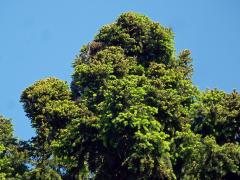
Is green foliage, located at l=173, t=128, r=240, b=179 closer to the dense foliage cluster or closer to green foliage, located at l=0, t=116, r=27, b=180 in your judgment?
the dense foliage cluster

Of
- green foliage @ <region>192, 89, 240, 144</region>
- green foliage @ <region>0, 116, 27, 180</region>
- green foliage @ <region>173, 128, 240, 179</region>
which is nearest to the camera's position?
green foliage @ <region>173, 128, 240, 179</region>

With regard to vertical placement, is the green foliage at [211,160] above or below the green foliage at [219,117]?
below

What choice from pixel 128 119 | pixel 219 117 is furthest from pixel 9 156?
pixel 219 117

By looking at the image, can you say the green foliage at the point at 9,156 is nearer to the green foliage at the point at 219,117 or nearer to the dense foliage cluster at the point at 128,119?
the dense foliage cluster at the point at 128,119

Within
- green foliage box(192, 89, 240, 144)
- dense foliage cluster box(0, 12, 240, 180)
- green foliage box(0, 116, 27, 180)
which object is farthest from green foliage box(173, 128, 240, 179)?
green foliage box(0, 116, 27, 180)

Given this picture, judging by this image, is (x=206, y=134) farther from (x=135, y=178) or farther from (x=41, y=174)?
(x=41, y=174)

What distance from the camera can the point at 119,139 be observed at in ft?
116

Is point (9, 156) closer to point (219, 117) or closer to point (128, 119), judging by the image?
point (128, 119)

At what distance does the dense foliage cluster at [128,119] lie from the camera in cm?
3506

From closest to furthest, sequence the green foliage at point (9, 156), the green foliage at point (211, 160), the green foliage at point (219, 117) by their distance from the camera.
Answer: the green foliage at point (211, 160) → the green foliage at point (219, 117) → the green foliage at point (9, 156)

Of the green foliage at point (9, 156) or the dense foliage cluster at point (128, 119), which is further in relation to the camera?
the green foliage at point (9, 156)

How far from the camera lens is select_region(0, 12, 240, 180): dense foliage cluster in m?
35.1

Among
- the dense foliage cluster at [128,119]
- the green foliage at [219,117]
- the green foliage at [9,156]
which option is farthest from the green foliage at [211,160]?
the green foliage at [9,156]

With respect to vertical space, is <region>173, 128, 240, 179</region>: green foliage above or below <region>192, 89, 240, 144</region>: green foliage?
below
